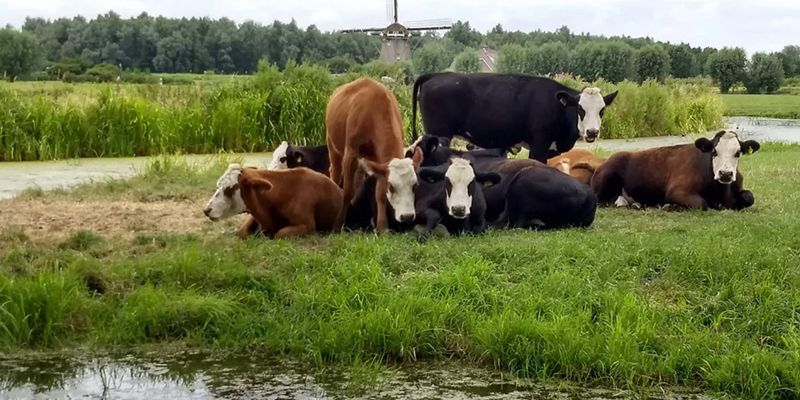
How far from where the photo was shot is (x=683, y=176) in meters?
11.3

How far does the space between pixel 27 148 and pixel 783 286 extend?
41.6 ft

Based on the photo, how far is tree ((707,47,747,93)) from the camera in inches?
2913

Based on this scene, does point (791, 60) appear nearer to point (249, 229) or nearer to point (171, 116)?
point (171, 116)

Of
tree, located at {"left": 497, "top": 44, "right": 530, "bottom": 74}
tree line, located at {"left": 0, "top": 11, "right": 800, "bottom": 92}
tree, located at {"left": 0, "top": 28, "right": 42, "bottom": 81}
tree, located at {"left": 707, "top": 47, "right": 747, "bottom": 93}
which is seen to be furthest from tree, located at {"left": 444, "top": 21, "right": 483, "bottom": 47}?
tree, located at {"left": 0, "top": 28, "right": 42, "bottom": 81}

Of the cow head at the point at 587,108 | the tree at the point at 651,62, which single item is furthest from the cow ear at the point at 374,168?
the tree at the point at 651,62

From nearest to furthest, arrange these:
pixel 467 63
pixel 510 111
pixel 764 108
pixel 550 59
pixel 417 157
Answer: pixel 417 157
pixel 510 111
pixel 764 108
pixel 467 63
pixel 550 59

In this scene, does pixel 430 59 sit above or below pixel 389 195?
above

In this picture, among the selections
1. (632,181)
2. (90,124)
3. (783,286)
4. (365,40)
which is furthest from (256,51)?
(783,286)

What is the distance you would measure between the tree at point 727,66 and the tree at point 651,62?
14624 millimetres

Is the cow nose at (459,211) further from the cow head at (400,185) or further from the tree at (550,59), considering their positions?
the tree at (550,59)

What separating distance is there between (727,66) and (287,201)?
231 feet

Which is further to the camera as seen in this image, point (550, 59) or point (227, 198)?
point (550, 59)

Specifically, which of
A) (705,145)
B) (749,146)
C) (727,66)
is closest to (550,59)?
(727,66)

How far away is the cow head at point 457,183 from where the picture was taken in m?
9.26
